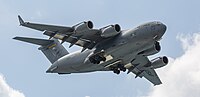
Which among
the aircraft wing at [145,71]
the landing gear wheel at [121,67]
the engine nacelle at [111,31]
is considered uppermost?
the engine nacelle at [111,31]

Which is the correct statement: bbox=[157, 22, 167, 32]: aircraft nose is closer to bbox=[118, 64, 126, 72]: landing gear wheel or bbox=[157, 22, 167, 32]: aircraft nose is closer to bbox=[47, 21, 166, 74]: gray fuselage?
bbox=[47, 21, 166, 74]: gray fuselage

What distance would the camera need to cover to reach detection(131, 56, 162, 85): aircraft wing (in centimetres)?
4800

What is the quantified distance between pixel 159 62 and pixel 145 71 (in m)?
3.06

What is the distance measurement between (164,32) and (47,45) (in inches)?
580

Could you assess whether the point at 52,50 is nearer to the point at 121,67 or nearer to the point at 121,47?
the point at 121,67

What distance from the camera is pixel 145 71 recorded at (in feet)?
168

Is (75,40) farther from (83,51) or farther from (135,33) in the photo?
(135,33)

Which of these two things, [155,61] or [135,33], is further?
[155,61]

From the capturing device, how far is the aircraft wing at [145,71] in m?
48.0

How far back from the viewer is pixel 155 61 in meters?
48.7

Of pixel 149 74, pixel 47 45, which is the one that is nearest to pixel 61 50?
pixel 47 45

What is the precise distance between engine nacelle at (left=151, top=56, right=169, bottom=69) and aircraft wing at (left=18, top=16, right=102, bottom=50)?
7821 mm

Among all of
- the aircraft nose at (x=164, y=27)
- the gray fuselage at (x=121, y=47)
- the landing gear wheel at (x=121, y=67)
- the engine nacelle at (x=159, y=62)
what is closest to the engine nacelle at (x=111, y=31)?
the gray fuselage at (x=121, y=47)

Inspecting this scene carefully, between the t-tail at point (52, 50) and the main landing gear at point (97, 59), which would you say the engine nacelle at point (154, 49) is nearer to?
the main landing gear at point (97, 59)
